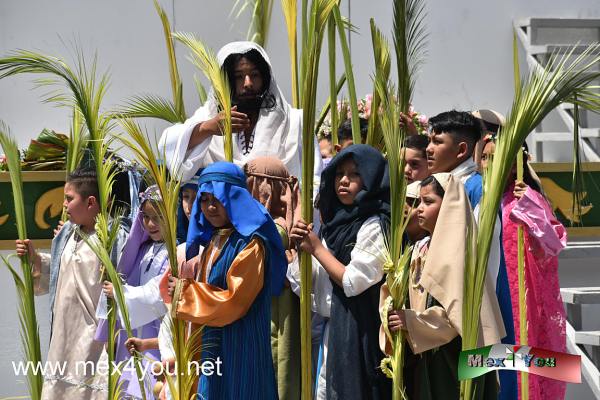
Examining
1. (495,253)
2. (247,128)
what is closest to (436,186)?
(495,253)

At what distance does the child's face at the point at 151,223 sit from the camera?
5047 mm

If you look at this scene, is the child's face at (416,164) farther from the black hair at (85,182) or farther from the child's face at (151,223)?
the black hair at (85,182)

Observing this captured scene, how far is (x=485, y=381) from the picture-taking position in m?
4.06

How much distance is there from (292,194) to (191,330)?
2.54ft

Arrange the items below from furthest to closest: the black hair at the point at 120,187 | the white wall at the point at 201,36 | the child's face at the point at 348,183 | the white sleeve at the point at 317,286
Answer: the white wall at the point at 201,36
the black hair at the point at 120,187
the white sleeve at the point at 317,286
the child's face at the point at 348,183

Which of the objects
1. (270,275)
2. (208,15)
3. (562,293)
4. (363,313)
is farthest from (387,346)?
(208,15)

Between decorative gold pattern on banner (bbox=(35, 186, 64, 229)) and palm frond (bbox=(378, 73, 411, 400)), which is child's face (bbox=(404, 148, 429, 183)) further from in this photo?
decorative gold pattern on banner (bbox=(35, 186, 64, 229))

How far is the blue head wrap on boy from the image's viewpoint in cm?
416

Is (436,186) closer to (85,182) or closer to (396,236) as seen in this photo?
(396,236)

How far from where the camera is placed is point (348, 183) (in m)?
4.38

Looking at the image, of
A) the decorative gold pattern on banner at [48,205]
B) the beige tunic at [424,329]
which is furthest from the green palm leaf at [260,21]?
the beige tunic at [424,329]

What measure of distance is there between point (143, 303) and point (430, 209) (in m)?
1.39

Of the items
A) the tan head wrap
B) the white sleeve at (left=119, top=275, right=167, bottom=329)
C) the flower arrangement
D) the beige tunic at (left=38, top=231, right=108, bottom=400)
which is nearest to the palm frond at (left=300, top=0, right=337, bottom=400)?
the tan head wrap

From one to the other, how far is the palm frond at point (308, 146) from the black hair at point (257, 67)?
3.23 feet
